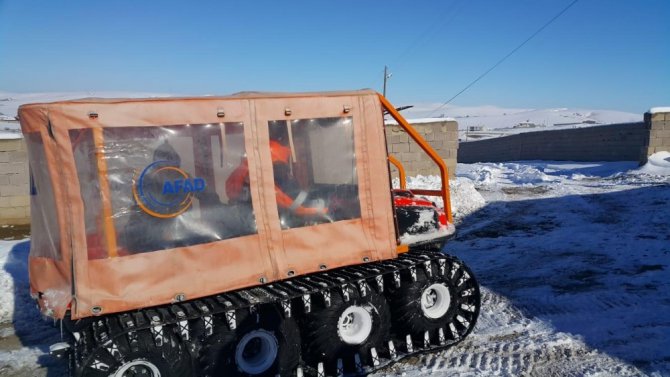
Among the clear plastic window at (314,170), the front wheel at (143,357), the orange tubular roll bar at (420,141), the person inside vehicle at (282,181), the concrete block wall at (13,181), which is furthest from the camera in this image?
the concrete block wall at (13,181)

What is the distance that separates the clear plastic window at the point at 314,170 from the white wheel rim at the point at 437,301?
1252 millimetres

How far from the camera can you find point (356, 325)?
4.32 m

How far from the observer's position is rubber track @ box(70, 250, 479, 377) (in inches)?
128

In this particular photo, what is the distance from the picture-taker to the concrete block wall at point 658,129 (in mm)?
15125

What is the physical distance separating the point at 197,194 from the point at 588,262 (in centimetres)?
628

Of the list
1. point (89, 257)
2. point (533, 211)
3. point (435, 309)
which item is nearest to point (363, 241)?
point (435, 309)

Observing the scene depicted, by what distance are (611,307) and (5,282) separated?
25.5ft

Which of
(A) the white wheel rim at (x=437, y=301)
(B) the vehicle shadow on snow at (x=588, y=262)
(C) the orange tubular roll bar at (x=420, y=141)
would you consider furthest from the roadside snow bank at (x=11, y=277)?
(B) the vehicle shadow on snow at (x=588, y=262)

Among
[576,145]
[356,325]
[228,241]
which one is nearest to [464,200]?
[356,325]

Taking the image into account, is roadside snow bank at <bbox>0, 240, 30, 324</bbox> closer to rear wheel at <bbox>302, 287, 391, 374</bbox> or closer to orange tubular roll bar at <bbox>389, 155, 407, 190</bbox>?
rear wheel at <bbox>302, 287, 391, 374</bbox>

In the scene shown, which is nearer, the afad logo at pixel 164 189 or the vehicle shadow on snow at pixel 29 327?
the afad logo at pixel 164 189

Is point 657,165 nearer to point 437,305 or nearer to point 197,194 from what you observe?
point 437,305

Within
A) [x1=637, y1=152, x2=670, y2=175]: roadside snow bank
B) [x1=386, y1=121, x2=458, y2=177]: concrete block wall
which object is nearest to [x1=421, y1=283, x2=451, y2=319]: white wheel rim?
[x1=386, y1=121, x2=458, y2=177]: concrete block wall

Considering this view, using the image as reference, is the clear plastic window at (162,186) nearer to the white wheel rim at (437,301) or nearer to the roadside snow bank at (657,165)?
the white wheel rim at (437,301)
